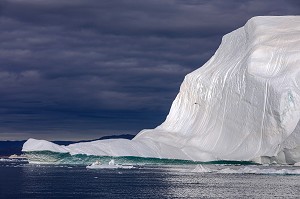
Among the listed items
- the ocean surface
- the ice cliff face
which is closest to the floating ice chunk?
the ocean surface

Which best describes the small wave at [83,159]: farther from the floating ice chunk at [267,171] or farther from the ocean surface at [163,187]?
the ocean surface at [163,187]

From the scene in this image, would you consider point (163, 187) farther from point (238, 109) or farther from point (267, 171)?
point (238, 109)

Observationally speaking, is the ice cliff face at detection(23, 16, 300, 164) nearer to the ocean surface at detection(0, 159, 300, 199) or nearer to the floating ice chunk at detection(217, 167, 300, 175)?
the floating ice chunk at detection(217, 167, 300, 175)

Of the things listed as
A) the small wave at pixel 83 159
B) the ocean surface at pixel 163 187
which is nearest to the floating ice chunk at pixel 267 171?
the ocean surface at pixel 163 187

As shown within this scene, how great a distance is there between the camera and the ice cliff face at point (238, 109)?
75.1 m

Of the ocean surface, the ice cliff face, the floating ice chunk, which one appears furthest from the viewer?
the ice cliff face

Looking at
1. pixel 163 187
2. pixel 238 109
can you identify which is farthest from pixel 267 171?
pixel 238 109

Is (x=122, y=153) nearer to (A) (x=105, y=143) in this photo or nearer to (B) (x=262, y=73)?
(A) (x=105, y=143)

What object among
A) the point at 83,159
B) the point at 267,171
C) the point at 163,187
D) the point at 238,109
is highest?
the point at 238,109

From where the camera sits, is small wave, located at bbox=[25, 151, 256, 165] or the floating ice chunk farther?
small wave, located at bbox=[25, 151, 256, 165]

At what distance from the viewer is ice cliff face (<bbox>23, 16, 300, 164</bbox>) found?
75062 mm

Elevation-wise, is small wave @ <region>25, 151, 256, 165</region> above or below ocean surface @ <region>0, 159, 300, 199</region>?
above

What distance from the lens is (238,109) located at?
81.6 m

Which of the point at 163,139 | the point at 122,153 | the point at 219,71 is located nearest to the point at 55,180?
the point at 122,153
